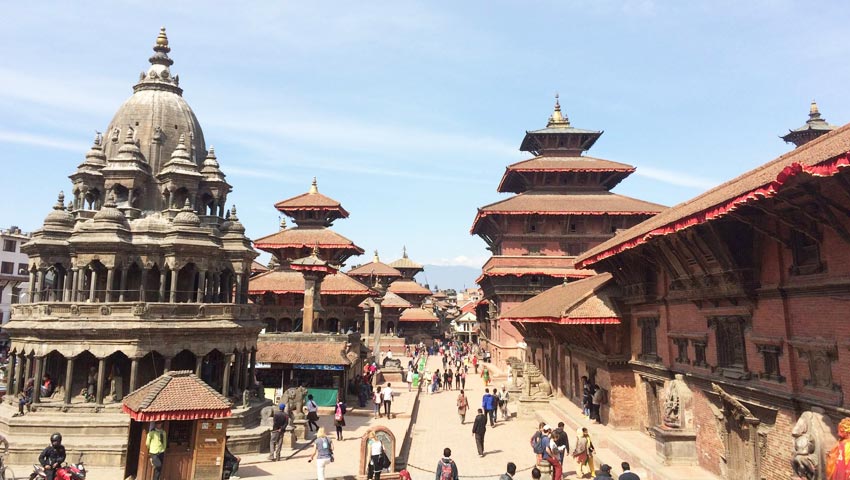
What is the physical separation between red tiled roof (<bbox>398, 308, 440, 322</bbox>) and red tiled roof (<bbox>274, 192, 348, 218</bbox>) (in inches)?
1005

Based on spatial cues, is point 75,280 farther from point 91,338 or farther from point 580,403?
point 580,403

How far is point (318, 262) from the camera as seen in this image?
90.4ft

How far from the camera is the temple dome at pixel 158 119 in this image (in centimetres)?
2447

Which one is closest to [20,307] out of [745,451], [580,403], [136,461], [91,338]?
[91,338]

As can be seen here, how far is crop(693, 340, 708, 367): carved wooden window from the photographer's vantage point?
1409cm

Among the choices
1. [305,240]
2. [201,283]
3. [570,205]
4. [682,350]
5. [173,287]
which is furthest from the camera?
[570,205]

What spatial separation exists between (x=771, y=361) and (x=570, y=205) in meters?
31.4

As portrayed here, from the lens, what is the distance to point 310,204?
139 feet

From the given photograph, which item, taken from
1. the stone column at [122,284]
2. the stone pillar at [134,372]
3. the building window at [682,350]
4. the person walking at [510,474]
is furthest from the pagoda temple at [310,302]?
the person walking at [510,474]

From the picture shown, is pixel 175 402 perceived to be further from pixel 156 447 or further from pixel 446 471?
pixel 446 471

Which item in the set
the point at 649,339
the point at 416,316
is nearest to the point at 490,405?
the point at 649,339

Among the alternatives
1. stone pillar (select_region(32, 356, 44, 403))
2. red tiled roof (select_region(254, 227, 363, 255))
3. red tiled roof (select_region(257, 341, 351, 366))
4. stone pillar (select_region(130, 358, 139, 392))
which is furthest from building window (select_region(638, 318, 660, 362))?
red tiled roof (select_region(254, 227, 363, 255))

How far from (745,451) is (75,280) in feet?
70.8

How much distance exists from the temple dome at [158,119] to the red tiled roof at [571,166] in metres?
25.4
